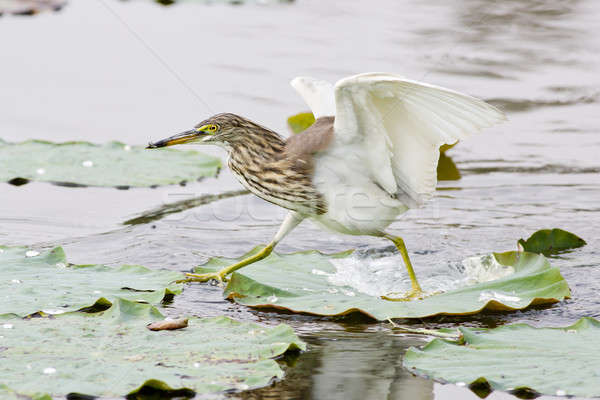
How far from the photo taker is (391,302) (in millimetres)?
4293

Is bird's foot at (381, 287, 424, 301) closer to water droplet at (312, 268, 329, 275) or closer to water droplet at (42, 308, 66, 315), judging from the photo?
water droplet at (312, 268, 329, 275)

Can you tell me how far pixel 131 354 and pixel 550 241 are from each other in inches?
102

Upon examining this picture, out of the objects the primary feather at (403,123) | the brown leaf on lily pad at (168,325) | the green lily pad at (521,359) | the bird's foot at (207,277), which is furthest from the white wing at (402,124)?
the brown leaf on lily pad at (168,325)

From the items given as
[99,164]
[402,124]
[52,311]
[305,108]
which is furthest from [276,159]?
[305,108]

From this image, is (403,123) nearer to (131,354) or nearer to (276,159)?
(276,159)

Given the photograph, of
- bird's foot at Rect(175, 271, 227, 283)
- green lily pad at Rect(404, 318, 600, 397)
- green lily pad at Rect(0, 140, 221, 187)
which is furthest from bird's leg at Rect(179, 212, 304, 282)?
green lily pad at Rect(0, 140, 221, 187)

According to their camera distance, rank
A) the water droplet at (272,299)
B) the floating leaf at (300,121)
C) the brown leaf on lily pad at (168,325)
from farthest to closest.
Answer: the floating leaf at (300,121)
the water droplet at (272,299)
the brown leaf on lily pad at (168,325)

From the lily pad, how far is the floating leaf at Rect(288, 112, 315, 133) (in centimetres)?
225

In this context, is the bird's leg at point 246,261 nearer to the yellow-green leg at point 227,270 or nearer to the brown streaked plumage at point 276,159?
the yellow-green leg at point 227,270

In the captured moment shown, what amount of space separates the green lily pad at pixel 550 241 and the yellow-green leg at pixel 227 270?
136 cm

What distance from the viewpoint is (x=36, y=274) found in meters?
4.33

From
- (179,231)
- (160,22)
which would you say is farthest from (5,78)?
(179,231)

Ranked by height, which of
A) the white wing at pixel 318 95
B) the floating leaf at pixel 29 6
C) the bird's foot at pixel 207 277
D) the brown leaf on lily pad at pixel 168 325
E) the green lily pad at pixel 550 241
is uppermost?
the white wing at pixel 318 95

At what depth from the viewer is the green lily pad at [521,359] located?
3340mm
